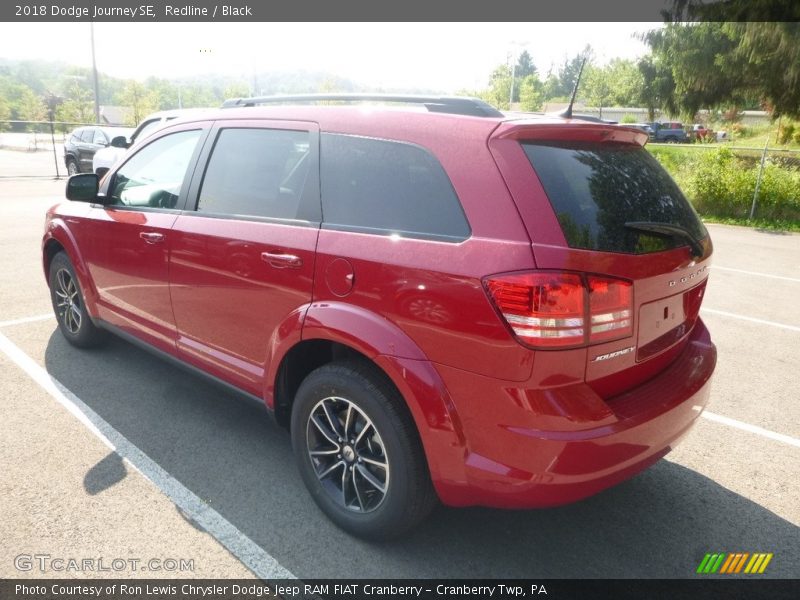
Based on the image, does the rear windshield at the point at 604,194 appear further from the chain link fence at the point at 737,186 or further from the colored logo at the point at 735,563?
the chain link fence at the point at 737,186

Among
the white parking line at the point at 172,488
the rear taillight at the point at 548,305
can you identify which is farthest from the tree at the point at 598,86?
the rear taillight at the point at 548,305

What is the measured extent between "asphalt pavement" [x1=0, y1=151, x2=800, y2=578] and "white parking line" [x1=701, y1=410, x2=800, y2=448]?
0.01 meters

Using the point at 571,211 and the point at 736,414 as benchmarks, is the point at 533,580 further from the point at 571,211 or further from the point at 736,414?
the point at 736,414

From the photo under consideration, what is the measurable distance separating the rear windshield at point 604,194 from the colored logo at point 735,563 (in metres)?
1.37

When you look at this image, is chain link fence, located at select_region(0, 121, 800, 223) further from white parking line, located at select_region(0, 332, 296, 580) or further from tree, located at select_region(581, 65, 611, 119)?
tree, located at select_region(581, 65, 611, 119)

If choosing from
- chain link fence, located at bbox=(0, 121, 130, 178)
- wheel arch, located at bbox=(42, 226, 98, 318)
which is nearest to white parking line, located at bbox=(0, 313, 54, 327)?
wheel arch, located at bbox=(42, 226, 98, 318)

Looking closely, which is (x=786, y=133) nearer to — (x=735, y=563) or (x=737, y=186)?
(x=737, y=186)

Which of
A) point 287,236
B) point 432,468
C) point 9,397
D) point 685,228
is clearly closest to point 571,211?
point 685,228

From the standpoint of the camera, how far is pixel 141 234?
3619 mm

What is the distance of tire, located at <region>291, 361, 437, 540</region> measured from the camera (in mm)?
2406

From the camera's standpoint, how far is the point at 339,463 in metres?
2.71

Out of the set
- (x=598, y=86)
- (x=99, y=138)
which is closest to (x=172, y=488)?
(x=99, y=138)

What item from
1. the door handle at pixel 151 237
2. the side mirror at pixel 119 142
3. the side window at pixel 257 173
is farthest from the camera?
the side mirror at pixel 119 142

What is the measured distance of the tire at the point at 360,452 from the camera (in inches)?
94.7
